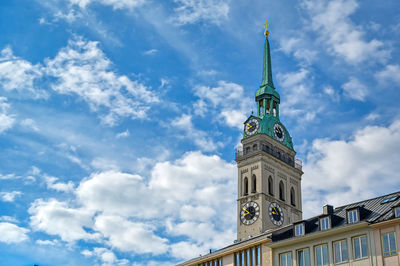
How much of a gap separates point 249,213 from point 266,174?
7869 millimetres

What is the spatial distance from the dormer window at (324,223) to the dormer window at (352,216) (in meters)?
1.98

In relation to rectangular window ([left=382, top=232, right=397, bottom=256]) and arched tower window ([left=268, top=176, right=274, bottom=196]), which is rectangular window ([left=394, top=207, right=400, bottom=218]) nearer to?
rectangular window ([left=382, top=232, right=397, bottom=256])

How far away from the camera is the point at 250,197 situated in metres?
107

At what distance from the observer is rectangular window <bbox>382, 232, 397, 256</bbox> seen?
161 feet

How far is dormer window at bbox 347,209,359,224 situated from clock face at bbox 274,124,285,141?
62057 millimetres

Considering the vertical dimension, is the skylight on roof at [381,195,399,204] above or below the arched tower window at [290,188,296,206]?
below

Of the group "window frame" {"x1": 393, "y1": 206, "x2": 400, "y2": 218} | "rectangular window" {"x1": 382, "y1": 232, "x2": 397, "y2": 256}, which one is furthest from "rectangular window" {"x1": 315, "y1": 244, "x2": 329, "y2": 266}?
"window frame" {"x1": 393, "y1": 206, "x2": 400, "y2": 218}

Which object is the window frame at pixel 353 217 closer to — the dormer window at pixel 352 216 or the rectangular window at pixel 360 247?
the dormer window at pixel 352 216

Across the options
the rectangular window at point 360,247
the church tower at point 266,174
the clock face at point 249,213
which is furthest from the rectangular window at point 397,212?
the clock face at point 249,213

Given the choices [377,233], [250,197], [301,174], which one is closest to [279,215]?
[250,197]

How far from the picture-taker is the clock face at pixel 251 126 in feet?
372


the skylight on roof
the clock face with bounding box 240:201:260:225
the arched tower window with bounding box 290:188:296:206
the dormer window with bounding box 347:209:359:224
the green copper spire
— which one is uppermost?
the green copper spire

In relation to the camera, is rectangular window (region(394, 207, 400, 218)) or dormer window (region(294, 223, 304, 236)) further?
dormer window (region(294, 223, 304, 236))

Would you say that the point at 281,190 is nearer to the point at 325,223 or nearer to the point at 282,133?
the point at 282,133
